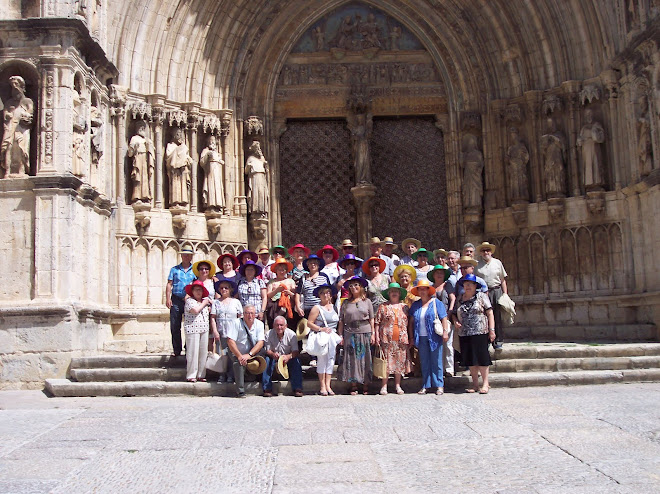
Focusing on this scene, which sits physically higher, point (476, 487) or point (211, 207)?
point (211, 207)

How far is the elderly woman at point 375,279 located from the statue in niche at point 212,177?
14.9 ft

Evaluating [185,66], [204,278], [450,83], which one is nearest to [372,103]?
[450,83]

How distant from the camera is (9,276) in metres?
10.7

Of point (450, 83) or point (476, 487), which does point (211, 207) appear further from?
point (476, 487)

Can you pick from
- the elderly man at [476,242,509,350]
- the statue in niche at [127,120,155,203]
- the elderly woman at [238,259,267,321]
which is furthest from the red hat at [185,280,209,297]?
the statue in niche at [127,120,155,203]

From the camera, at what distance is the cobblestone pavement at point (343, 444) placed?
513cm

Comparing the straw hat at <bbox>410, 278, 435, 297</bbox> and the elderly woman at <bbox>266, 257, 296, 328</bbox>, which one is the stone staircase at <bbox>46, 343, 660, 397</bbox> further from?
the straw hat at <bbox>410, 278, 435, 297</bbox>

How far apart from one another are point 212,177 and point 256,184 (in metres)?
0.94

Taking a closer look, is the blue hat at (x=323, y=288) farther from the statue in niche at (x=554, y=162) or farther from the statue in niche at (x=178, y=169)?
the statue in niche at (x=554, y=162)

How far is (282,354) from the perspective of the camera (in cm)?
938

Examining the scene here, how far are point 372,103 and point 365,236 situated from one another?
2743 mm

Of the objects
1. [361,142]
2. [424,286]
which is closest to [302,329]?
[424,286]

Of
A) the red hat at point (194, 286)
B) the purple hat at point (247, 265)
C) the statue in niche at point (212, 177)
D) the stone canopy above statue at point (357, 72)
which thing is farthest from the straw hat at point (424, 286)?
the stone canopy above statue at point (357, 72)

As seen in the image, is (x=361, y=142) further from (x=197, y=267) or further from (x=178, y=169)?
(x=197, y=267)
